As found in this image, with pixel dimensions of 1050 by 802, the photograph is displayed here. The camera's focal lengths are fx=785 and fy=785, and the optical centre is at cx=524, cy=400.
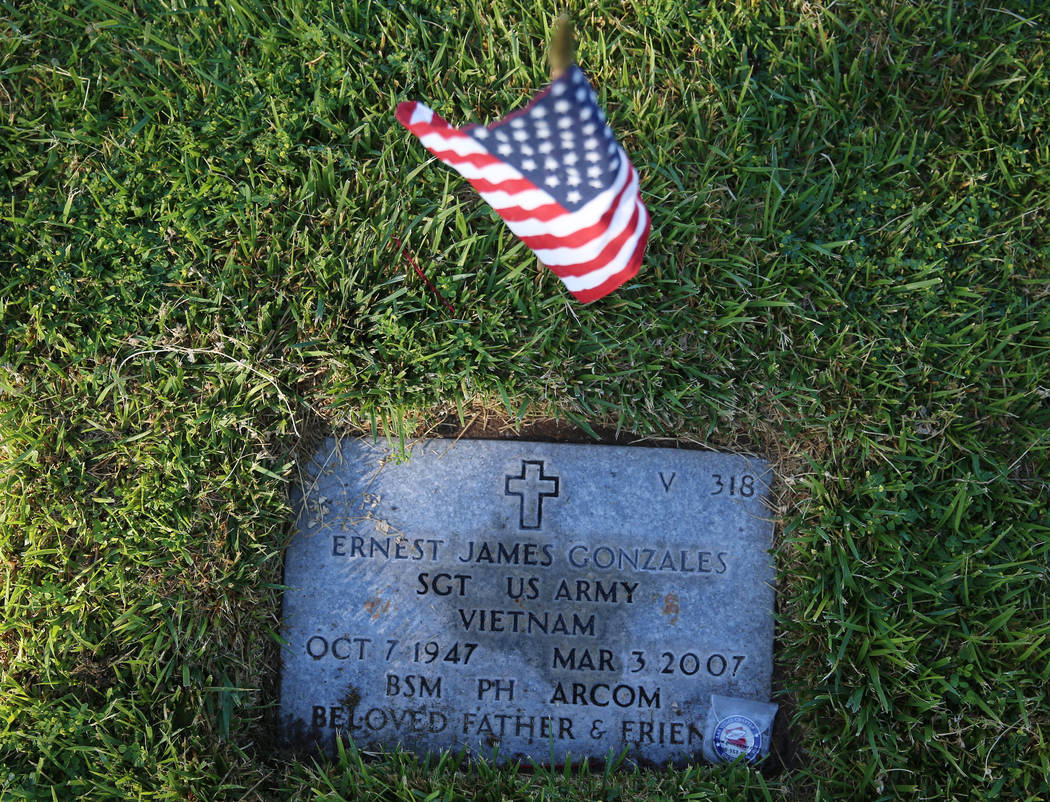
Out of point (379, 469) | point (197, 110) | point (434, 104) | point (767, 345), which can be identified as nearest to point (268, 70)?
point (197, 110)

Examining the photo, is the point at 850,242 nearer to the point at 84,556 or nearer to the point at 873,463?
the point at 873,463

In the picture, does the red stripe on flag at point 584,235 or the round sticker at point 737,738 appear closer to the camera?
the red stripe on flag at point 584,235

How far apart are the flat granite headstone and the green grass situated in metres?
0.11

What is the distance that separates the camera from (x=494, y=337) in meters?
2.62

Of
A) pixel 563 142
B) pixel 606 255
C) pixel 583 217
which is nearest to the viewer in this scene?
pixel 563 142

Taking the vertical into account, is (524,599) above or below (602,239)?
below

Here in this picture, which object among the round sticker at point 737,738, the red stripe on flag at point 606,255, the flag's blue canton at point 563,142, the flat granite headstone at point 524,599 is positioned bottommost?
the round sticker at point 737,738

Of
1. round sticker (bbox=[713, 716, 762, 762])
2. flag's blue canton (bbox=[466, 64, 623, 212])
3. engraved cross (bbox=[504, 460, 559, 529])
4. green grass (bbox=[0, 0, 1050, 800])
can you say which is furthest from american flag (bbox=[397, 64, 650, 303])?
round sticker (bbox=[713, 716, 762, 762])

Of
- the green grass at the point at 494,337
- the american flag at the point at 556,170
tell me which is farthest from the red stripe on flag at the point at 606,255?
the green grass at the point at 494,337

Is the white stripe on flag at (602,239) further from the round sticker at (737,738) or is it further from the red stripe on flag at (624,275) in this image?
the round sticker at (737,738)

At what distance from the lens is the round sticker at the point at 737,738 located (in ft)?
8.16

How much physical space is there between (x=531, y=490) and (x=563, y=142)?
3.69 feet

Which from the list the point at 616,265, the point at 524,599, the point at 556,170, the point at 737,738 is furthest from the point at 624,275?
the point at 737,738

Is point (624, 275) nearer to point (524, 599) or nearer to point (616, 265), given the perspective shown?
point (616, 265)
